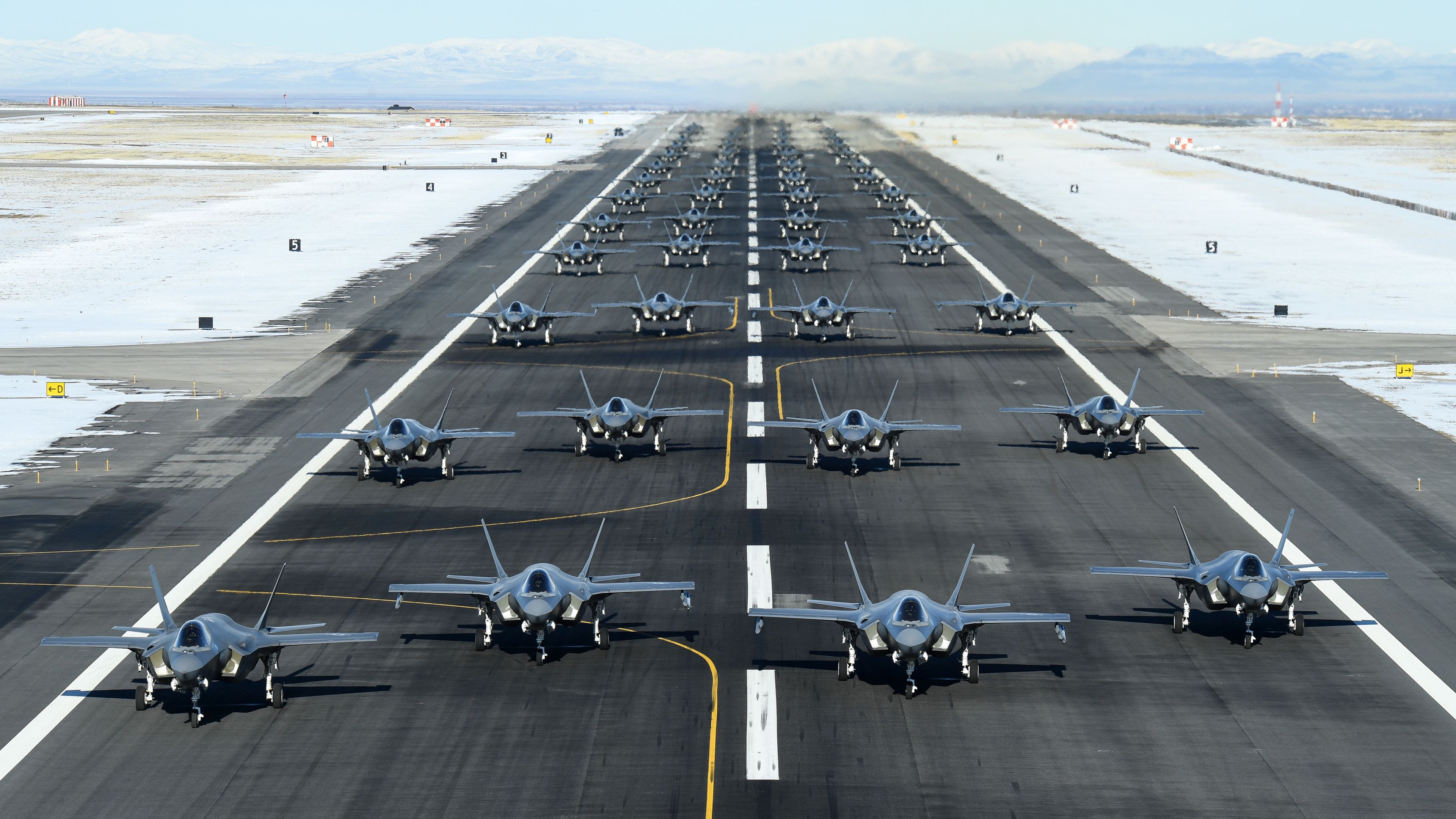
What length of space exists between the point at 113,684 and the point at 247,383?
3466 centimetres

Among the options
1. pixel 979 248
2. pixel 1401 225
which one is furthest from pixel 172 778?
pixel 1401 225

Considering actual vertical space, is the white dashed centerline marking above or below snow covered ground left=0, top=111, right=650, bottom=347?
below

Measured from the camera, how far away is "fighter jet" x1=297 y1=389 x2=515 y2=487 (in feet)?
163

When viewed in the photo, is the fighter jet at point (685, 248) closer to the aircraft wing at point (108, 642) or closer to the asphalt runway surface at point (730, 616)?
the asphalt runway surface at point (730, 616)

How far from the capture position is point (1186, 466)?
53.6 metres

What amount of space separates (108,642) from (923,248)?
79.6m

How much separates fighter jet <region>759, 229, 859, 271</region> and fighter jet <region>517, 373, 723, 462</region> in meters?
43.7

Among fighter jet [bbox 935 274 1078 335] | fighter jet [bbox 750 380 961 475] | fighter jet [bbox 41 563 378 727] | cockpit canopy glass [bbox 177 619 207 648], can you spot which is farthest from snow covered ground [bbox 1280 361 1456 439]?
cockpit canopy glass [bbox 177 619 207 648]

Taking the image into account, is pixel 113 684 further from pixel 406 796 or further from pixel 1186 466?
pixel 1186 466

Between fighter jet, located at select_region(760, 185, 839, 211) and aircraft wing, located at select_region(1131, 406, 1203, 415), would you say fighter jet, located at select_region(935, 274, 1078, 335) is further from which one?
fighter jet, located at select_region(760, 185, 839, 211)

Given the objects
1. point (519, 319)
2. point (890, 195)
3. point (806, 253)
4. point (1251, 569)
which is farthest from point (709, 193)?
point (1251, 569)

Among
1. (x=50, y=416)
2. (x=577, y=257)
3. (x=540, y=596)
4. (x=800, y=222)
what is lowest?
(x=50, y=416)

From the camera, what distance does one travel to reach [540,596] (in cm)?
3369

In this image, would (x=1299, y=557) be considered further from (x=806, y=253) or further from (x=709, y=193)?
(x=709, y=193)
